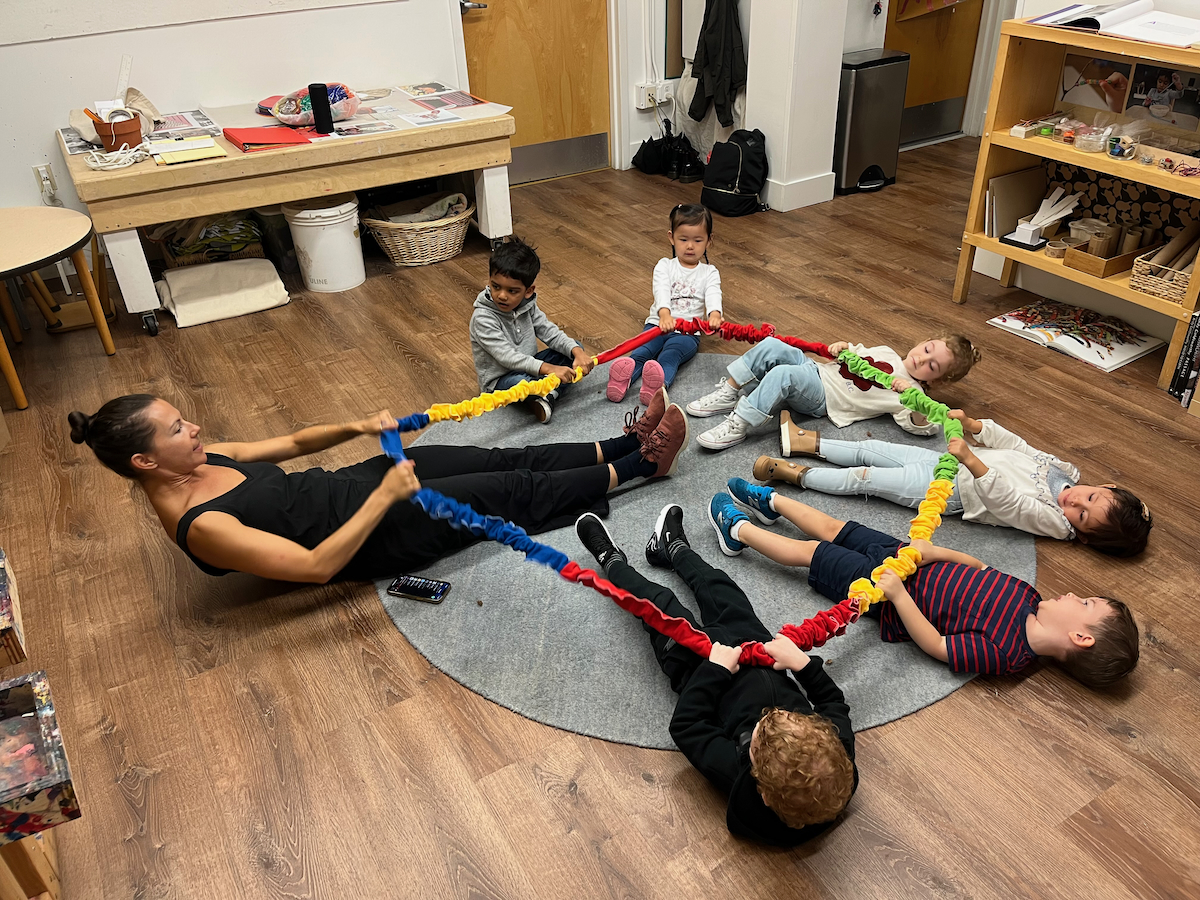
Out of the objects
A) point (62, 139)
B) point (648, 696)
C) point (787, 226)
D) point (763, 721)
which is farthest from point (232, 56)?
point (763, 721)

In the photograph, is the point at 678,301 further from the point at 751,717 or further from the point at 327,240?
the point at 751,717

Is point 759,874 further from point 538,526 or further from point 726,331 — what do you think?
point 726,331

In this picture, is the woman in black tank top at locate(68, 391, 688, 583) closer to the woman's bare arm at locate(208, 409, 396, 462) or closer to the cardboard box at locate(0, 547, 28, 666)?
the woman's bare arm at locate(208, 409, 396, 462)

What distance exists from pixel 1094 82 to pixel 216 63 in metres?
3.46

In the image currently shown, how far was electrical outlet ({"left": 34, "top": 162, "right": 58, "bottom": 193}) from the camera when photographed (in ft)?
12.0

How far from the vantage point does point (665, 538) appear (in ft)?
7.22

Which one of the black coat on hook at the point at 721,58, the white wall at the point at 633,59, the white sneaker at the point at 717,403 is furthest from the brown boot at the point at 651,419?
the white wall at the point at 633,59

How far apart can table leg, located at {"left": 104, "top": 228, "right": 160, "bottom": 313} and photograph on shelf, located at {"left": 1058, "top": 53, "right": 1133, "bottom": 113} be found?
3.41 meters

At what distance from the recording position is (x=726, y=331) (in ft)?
9.16

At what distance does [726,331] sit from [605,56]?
2.74 meters

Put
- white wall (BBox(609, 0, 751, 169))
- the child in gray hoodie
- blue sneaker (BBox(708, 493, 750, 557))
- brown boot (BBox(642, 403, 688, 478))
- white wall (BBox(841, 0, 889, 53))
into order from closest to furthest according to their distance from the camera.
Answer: blue sneaker (BBox(708, 493, 750, 557)) → brown boot (BBox(642, 403, 688, 478)) → the child in gray hoodie → white wall (BBox(841, 0, 889, 53)) → white wall (BBox(609, 0, 751, 169))

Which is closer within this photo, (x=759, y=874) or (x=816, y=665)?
(x=759, y=874)

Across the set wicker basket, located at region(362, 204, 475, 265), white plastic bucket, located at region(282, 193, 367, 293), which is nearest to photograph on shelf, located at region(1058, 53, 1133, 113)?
wicker basket, located at region(362, 204, 475, 265)

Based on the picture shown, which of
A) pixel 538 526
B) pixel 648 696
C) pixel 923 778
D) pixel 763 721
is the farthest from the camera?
pixel 538 526
